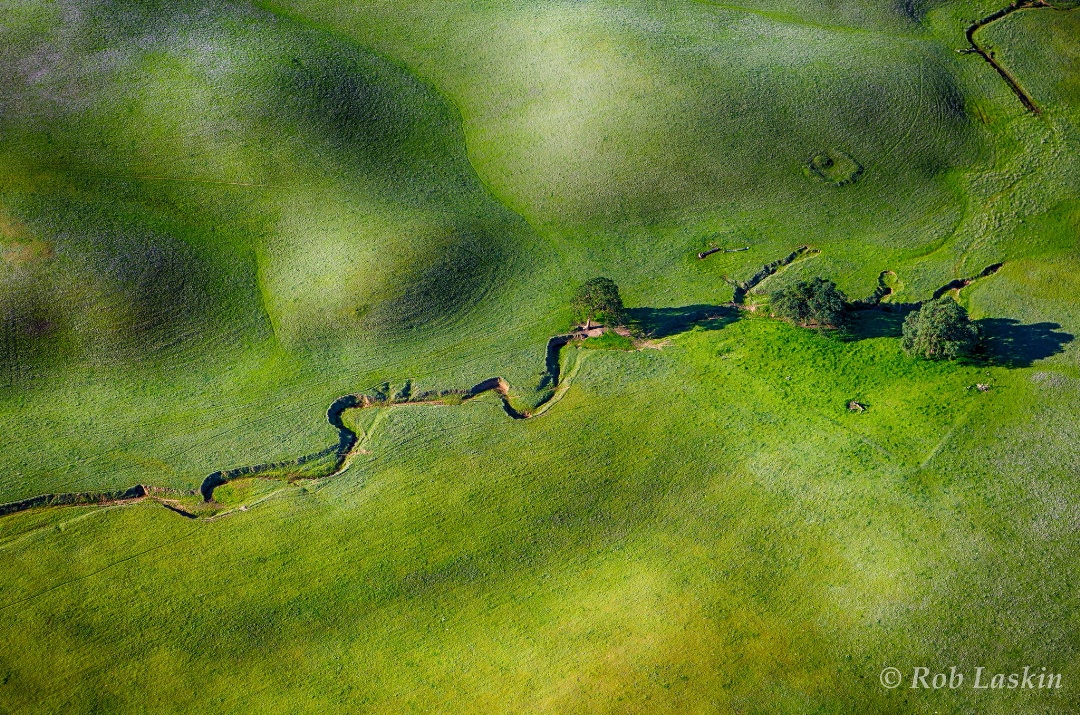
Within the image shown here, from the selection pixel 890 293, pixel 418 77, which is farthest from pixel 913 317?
pixel 418 77

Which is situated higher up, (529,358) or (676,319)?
(676,319)

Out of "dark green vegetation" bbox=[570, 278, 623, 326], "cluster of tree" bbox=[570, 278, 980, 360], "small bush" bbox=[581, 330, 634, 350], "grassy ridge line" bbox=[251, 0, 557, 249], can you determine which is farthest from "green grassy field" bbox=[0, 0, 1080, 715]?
"dark green vegetation" bbox=[570, 278, 623, 326]

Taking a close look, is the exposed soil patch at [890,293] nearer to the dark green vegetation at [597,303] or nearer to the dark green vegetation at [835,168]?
the dark green vegetation at [835,168]

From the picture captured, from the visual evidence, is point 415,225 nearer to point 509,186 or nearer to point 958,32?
point 509,186

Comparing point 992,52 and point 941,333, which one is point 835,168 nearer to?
point 941,333

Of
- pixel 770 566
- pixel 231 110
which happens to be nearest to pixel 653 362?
pixel 770 566

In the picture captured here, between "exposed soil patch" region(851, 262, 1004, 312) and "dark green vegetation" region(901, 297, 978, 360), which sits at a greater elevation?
"exposed soil patch" region(851, 262, 1004, 312)

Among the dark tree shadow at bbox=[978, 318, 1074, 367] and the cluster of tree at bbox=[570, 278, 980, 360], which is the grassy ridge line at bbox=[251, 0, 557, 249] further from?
the dark tree shadow at bbox=[978, 318, 1074, 367]
